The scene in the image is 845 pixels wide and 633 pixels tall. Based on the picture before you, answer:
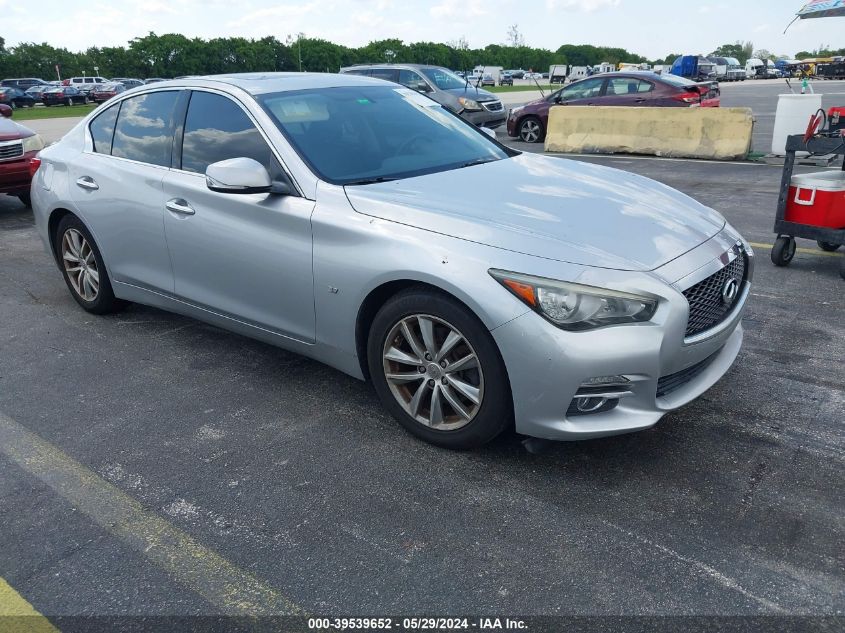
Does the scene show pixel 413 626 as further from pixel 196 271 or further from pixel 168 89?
pixel 168 89

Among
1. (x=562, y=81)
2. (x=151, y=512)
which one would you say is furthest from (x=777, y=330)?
(x=562, y=81)

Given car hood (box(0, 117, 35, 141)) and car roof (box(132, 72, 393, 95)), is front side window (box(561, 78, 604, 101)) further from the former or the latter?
car roof (box(132, 72, 393, 95))

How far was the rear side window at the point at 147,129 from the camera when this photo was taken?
4453 millimetres

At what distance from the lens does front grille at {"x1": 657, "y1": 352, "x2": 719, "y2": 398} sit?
9.89 feet

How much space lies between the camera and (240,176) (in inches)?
140

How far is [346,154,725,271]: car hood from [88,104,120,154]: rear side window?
230cm

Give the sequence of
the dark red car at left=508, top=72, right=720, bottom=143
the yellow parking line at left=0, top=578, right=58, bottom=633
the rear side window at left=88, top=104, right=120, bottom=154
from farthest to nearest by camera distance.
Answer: the dark red car at left=508, top=72, right=720, bottom=143 → the rear side window at left=88, top=104, right=120, bottom=154 → the yellow parking line at left=0, top=578, right=58, bottom=633

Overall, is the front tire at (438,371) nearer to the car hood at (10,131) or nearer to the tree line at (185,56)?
the car hood at (10,131)

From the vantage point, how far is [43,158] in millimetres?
5359

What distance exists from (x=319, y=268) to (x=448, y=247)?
2.44 ft

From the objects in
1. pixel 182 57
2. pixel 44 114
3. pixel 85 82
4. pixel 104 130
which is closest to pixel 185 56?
pixel 182 57

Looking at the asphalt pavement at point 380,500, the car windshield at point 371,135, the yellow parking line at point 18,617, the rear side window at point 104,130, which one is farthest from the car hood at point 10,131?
the yellow parking line at point 18,617

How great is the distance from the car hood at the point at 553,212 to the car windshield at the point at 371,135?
0.65 feet

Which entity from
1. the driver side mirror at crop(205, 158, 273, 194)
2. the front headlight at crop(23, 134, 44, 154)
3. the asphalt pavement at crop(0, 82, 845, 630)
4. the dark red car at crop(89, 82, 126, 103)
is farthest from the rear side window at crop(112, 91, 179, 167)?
the dark red car at crop(89, 82, 126, 103)
